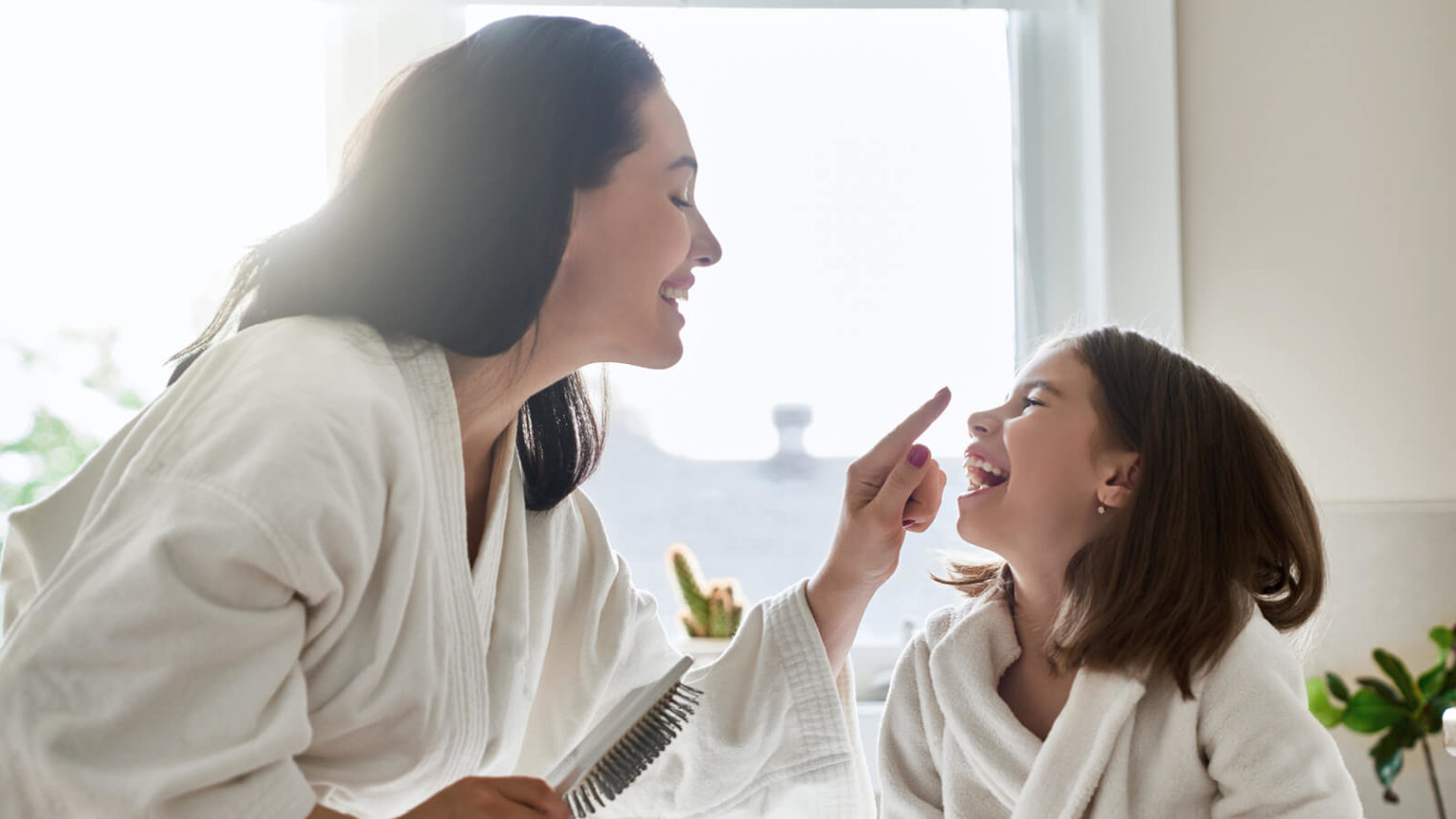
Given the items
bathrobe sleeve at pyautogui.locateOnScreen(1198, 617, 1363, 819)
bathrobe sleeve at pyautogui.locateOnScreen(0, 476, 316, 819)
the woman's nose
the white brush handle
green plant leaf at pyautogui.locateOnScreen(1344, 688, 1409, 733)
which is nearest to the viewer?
bathrobe sleeve at pyautogui.locateOnScreen(0, 476, 316, 819)

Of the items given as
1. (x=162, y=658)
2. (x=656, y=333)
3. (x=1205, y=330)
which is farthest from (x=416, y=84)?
(x=1205, y=330)

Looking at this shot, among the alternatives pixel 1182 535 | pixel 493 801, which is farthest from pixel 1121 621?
pixel 493 801

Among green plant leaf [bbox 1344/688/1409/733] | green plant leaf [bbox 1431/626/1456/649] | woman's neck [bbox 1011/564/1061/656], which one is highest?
woman's neck [bbox 1011/564/1061/656]

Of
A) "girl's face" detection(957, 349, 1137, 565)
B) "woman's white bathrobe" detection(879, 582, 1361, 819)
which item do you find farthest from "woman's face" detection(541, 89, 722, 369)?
"woman's white bathrobe" detection(879, 582, 1361, 819)

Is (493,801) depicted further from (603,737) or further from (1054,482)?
(1054,482)

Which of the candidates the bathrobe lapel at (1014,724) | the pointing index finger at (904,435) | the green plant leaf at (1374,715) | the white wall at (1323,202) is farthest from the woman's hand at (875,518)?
the green plant leaf at (1374,715)

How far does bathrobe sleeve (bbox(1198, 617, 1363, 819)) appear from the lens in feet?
2.84

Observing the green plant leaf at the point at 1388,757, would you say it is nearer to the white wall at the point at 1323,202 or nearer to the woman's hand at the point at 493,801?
the white wall at the point at 1323,202

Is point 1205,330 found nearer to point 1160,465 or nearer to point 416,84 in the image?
point 1160,465

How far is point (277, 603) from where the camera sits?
64 cm

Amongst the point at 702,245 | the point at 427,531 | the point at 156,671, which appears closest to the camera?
the point at 156,671

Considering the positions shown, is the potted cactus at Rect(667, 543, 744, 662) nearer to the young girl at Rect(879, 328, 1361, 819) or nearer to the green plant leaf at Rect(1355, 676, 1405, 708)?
the young girl at Rect(879, 328, 1361, 819)

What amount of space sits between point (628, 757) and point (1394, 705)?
116 cm

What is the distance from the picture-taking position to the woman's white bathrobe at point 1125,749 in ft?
2.89
